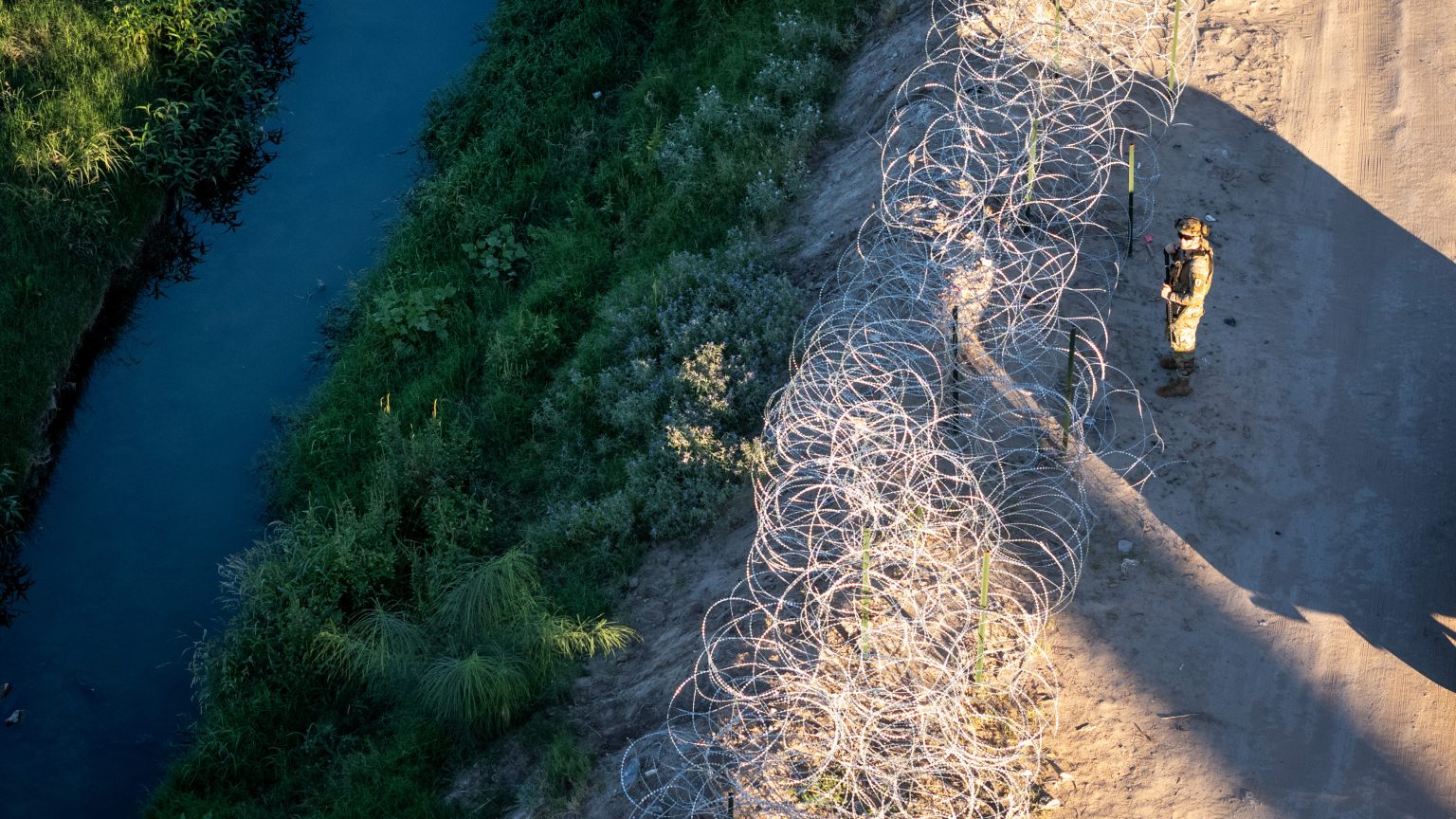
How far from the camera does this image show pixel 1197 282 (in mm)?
9633

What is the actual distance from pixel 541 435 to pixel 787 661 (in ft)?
13.8

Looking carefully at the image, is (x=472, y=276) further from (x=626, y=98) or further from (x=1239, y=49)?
(x=1239, y=49)

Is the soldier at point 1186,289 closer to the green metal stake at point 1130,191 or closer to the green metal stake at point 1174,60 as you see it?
the green metal stake at point 1130,191

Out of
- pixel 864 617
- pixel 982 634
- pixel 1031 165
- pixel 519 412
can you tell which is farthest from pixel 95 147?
pixel 982 634

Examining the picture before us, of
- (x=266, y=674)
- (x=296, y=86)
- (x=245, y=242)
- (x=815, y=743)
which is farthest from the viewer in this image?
(x=296, y=86)

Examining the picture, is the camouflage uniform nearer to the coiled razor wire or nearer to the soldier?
the soldier

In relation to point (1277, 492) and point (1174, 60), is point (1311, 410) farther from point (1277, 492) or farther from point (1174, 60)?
point (1174, 60)

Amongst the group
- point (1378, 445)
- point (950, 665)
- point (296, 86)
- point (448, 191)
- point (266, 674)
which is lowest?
point (1378, 445)

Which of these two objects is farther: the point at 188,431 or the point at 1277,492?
the point at 188,431

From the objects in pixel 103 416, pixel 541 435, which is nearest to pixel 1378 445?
pixel 541 435

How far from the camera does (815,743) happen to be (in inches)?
332

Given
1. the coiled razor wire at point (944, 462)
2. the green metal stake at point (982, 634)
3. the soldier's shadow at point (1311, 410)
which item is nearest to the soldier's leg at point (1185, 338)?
the soldier's shadow at point (1311, 410)

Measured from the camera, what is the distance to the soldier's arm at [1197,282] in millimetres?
9625

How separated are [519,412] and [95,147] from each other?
230 inches
